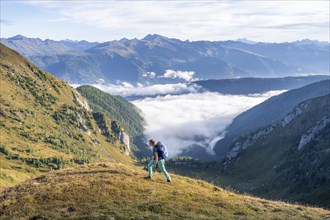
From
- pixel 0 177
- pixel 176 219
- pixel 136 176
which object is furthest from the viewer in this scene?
pixel 0 177

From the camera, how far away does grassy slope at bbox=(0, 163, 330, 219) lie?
30.3 m

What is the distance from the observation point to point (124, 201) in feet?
107

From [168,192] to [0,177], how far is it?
11311cm

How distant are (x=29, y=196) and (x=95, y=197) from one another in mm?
6110

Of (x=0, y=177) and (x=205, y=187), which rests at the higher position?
(x=205, y=187)

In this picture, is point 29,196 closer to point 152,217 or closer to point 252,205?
point 152,217

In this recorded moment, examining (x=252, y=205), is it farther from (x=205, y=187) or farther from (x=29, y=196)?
(x=29, y=196)

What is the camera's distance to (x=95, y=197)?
33156 millimetres

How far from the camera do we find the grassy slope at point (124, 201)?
30.3m

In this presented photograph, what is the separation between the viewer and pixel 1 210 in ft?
102

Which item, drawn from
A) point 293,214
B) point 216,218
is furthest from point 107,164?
point 293,214

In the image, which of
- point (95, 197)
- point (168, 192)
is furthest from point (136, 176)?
point (95, 197)

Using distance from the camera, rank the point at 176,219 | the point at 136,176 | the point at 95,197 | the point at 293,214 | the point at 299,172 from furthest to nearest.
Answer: the point at 299,172 < the point at 136,176 < the point at 293,214 < the point at 95,197 < the point at 176,219

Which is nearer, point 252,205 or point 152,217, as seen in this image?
point 152,217
